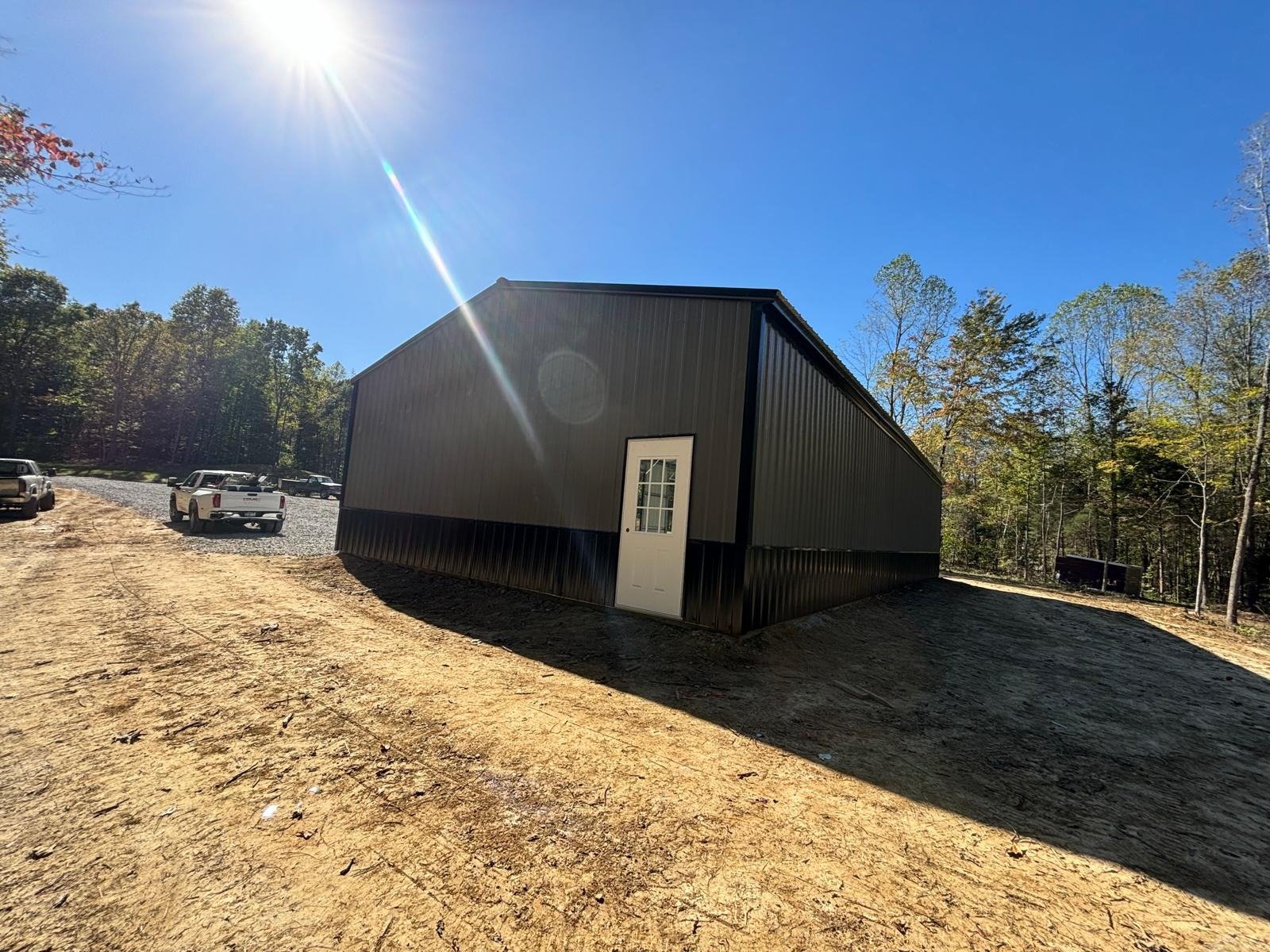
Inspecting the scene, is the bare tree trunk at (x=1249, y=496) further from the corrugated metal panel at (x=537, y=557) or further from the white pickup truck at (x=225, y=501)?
the white pickup truck at (x=225, y=501)

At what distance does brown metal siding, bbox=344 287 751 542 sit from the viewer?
19.6 ft

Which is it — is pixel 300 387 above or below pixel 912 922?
above

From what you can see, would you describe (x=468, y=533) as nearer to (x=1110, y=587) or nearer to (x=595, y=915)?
(x=595, y=915)

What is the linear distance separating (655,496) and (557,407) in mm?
2313

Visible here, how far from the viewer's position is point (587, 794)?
2.55 metres

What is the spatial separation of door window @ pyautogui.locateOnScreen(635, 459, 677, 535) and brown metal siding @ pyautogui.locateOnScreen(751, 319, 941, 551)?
1.04 m

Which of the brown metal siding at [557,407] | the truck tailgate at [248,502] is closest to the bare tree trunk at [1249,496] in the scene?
the brown metal siding at [557,407]

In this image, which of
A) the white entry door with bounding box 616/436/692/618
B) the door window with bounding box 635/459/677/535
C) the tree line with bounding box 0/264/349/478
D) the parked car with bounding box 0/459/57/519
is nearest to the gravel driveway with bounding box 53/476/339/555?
the parked car with bounding box 0/459/57/519

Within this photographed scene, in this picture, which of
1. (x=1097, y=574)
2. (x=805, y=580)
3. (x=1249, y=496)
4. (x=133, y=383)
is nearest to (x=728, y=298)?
(x=805, y=580)

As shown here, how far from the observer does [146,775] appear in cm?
247

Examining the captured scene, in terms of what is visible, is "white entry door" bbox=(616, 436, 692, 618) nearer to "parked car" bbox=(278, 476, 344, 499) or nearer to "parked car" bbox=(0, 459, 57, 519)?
"parked car" bbox=(0, 459, 57, 519)

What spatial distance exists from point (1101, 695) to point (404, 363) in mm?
12123

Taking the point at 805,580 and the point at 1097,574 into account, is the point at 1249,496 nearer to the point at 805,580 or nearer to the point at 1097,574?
the point at 1097,574

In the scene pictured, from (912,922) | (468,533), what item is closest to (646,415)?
(468,533)
